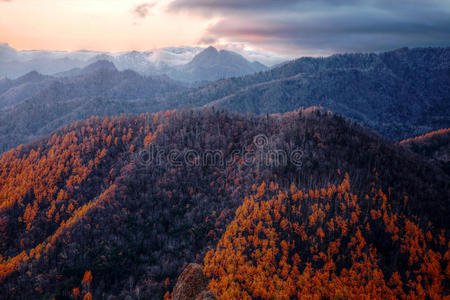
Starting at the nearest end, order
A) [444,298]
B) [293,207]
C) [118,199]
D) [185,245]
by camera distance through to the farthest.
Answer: [444,298] < [293,207] < [185,245] < [118,199]

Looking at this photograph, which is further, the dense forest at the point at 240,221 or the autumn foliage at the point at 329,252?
the dense forest at the point at 240,221

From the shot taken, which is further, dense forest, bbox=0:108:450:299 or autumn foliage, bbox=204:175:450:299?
dense forest, bbox=0:108:450:299

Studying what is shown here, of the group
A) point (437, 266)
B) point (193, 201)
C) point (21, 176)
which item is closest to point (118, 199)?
point (193, 201)

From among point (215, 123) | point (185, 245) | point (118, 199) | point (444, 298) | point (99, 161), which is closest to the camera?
point (444, 298)

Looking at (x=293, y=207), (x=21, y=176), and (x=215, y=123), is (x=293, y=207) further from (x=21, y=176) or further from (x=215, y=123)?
(x=21, y=176)

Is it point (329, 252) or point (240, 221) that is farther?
point (240, 221)

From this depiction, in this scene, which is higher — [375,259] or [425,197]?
[425,197]

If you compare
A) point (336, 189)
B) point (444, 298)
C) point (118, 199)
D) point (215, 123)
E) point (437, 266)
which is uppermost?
point (215, 123)

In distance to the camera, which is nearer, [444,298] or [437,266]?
[444,298]
